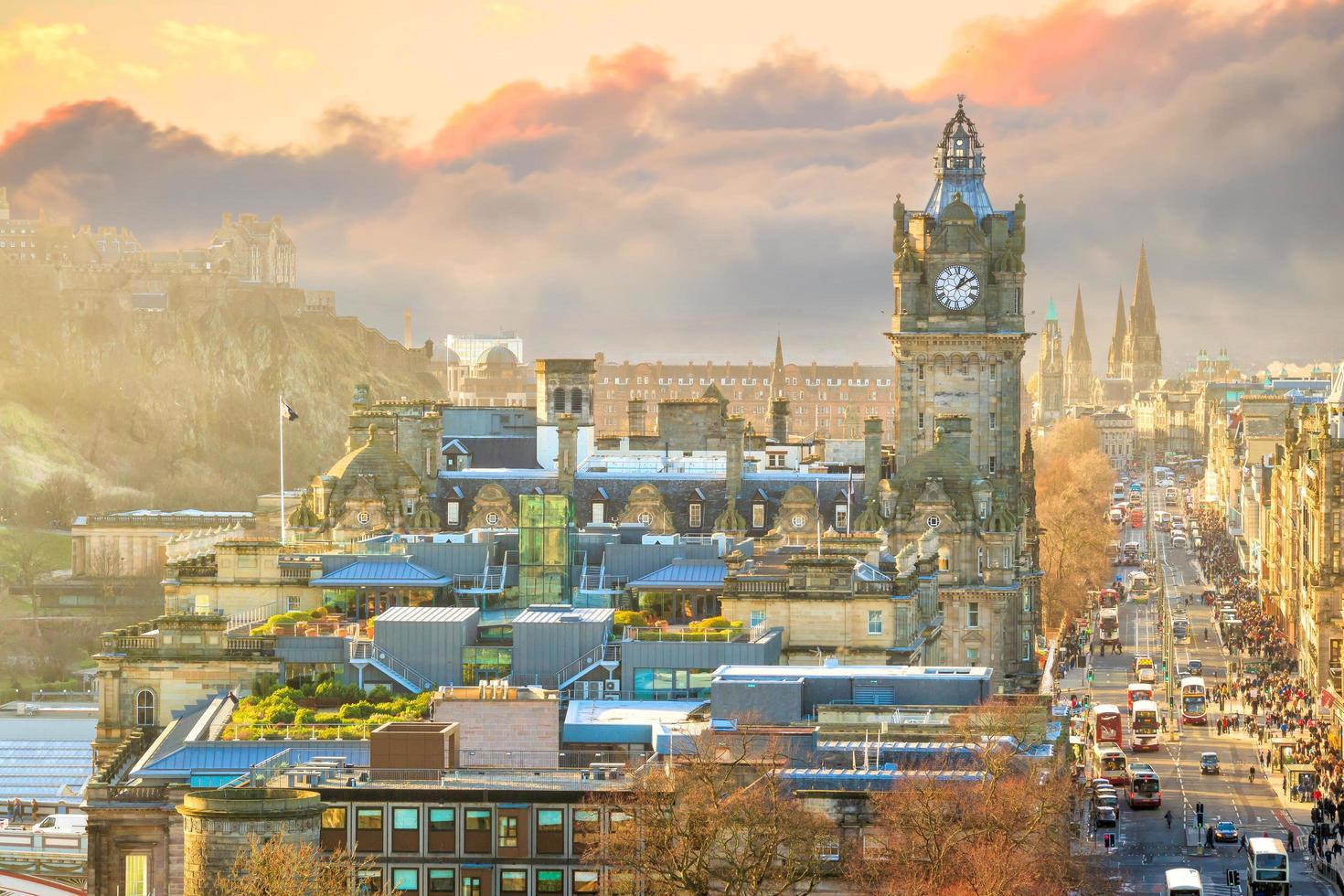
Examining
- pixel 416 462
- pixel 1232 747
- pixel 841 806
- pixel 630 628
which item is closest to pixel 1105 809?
pixel 630 628

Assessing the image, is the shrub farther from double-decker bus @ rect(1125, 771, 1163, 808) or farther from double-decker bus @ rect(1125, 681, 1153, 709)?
double-decker bus @ rect(1125, 681, 1153, 709)

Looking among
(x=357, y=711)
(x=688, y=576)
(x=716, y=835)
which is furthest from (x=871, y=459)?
(x=716, y=835)

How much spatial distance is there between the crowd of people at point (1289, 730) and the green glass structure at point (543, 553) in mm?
32264

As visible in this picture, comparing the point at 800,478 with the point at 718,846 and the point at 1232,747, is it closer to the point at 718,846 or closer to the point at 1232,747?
the point at 1232,747

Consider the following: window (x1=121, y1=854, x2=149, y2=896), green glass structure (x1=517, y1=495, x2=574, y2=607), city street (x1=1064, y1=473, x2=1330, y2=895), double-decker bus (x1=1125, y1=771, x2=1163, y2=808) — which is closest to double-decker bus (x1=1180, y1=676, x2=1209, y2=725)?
city street (x1=1064, y1=473, x2=1330, y2=895)

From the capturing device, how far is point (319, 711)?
337 feet

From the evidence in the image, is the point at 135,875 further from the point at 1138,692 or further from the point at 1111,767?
the point at 1138,692

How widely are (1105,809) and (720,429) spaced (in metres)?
56.4

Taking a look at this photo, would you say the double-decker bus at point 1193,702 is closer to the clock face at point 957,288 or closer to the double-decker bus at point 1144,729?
the double-decker bus at point 1144,729

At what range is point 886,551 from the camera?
140 metres

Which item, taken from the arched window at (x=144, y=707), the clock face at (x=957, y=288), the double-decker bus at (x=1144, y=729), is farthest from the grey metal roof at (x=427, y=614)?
the clock face at (x=957, y=288)

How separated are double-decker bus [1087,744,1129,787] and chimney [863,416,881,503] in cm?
2076

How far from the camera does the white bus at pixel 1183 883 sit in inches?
3942

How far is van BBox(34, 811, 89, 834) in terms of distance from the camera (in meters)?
136
